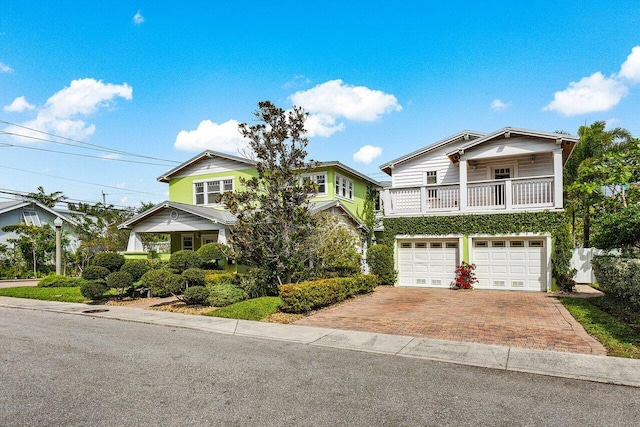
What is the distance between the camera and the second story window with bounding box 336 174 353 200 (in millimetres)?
22897

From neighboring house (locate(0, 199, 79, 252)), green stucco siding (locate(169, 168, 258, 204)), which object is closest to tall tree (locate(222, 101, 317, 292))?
green stucco siding (locate(169, 168, 258, 204))

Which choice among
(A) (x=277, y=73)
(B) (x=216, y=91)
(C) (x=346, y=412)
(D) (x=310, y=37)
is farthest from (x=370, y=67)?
(C) (x=346, y=412)

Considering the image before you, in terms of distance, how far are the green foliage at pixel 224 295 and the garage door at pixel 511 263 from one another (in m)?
10.1

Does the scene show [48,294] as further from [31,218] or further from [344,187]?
[31,218]

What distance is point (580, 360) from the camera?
6898 millimetres

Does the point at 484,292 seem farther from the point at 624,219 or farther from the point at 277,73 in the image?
the point at 277,73

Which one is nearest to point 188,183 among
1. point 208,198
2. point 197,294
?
point 208,198

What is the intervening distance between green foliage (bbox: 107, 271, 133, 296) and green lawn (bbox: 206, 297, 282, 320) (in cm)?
472

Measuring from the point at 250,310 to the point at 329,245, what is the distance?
383cm

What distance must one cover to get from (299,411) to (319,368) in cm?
179

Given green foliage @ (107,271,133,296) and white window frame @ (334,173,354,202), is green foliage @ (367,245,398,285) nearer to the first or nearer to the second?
white window frame @ (334,173,354,202)

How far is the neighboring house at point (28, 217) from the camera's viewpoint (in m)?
29.6

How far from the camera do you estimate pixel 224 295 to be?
13.1 meters

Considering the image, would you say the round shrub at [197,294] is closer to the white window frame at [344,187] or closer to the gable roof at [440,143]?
the white window frame at [344,187]
